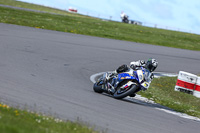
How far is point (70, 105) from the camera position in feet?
27.0

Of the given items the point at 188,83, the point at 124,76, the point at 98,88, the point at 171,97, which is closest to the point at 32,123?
the point at 124,76

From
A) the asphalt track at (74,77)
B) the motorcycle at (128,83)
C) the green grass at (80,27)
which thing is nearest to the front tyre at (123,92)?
the motorcycle at (128,83)

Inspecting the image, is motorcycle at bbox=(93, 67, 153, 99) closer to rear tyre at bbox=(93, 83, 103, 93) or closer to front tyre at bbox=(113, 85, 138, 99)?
front tyre at bbox=(113, 85, 138, 99)

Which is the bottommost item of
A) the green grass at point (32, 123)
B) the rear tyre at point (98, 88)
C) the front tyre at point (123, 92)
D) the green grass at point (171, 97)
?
the green grass at point (171, 97)

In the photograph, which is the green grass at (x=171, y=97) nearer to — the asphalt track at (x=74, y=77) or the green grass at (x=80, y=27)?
the asphalt track at (x=74, y=77)

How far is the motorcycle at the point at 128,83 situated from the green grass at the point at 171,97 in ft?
5.95

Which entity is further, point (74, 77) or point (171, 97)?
point (171, 97)

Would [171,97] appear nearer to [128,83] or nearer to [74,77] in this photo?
[74,77]

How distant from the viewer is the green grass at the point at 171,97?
38.9 feet

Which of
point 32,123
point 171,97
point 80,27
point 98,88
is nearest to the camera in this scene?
point 32,123

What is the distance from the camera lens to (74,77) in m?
13.2

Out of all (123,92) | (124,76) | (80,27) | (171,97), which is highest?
(124,76)

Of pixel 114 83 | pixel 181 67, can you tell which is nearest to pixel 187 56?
pixel 181 67

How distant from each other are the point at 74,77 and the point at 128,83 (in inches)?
130
